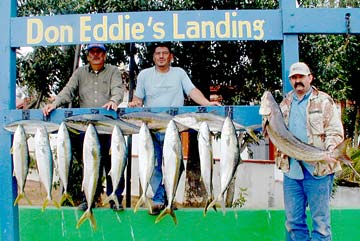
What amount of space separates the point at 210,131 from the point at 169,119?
38 centimetres

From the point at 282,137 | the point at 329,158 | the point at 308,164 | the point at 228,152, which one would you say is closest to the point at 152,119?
the point at 228,152

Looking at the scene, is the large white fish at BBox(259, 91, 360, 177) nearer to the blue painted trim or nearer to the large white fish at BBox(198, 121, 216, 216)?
the large white fish at BBox(198, 121, 216, 216)

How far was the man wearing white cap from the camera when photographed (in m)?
3.83

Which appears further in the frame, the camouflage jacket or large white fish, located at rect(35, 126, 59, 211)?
large white fish, located at rect(35, 126, 59, 211)

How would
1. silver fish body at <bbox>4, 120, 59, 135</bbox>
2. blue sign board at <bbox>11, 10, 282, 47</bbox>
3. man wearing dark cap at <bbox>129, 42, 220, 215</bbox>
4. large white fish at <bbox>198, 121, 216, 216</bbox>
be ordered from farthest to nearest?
man wearing dark cap at <bbox>129, 42, 220, 215</bbox> < blue sign board at <bbox>11, 10, 282, 47</bbox> < silver fish body at <bbox>4, 120, 59, 135</bbox> < large white fish at <bbox>198, 121, 216, 216</bbox>

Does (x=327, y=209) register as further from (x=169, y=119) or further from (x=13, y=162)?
(x=13, y=162)

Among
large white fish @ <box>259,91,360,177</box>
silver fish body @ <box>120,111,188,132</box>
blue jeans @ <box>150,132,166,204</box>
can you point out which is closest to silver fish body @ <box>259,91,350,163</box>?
large white fish @ <box>259,91,360,177</box>

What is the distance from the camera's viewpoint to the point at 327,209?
151 inches

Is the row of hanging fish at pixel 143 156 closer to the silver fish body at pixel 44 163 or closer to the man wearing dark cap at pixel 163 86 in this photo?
the silver fish body at pixel 44 163

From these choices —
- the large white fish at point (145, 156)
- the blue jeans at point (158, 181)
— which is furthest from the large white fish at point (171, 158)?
the blue jeans at point (158, 181)

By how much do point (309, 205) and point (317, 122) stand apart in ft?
2.24

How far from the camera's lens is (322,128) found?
3.87 metres

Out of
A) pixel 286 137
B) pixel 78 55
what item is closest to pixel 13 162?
pixel 286 137

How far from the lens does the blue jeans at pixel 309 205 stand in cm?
383
